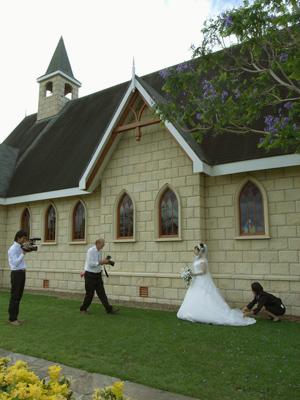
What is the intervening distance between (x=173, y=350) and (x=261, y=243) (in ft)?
16.2

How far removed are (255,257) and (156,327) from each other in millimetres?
3802

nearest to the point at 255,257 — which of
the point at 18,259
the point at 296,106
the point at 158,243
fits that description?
the point at 158,243

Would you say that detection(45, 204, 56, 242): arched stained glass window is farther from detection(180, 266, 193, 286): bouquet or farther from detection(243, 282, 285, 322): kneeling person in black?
detection(243, 282, 285, 322): kneeling person in black

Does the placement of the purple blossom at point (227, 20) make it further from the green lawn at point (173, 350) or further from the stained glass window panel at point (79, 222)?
the stained glass window panel at point (79, 222)

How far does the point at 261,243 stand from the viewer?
10.0 m

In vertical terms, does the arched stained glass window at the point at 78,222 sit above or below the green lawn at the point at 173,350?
above

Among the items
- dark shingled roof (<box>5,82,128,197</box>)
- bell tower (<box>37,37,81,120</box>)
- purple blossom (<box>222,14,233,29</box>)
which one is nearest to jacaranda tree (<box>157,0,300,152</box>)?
purple blossom (<box>222,14,233,29</box>)

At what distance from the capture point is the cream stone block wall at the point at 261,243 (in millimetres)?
9547

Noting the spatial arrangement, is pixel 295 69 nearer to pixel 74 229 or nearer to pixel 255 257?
pixel 255 257

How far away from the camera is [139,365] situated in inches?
213

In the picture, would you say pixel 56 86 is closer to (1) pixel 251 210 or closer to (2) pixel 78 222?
(2) pixel 78 222

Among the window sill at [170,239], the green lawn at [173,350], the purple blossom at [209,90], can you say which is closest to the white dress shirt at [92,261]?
the green lawn at [173,350]

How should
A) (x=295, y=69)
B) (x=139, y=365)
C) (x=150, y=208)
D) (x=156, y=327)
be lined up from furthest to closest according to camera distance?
1. (x=150, y=208)
2. (x=156, y=327)
3. (x=295, y=69)
4. (x=139, y=365)

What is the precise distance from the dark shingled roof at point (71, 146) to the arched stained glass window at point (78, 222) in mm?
1125
